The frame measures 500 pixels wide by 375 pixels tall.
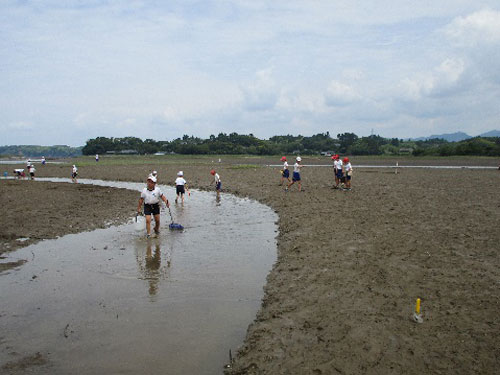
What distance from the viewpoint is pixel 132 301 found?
748cm

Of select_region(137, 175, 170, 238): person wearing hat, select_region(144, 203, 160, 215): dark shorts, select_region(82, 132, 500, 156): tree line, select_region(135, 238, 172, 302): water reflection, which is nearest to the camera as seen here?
select_region(135, 238, 172, 302): water reflection

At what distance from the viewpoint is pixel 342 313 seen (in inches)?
251

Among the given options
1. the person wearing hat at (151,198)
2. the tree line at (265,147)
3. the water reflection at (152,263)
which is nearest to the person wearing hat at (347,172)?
the person wearing hat at (151,198)

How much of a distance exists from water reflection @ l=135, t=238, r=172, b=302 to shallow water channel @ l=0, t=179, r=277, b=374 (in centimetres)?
3

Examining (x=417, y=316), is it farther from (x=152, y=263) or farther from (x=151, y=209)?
(x=151, y=209)

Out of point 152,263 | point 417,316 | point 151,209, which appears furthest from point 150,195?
point 417,316

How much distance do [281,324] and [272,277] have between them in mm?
2473

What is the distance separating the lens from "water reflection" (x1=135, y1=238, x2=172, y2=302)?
8.45m

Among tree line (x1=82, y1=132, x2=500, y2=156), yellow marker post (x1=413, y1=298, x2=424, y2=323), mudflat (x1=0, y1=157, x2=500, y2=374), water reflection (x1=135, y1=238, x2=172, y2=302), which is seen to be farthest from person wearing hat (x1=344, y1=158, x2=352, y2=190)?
tree line (x1=82, y1=132, x2=500, y2=156)

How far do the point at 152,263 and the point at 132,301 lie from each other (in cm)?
246

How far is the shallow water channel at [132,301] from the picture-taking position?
5.51 metres

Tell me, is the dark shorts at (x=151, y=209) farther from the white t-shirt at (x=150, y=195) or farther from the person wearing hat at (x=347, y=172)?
the person wearing hat at (x=347, y=172)

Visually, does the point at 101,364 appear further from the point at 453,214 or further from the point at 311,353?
the point at 453,214

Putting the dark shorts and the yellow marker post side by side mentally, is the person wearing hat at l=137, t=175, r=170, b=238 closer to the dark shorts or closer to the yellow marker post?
the dark shorts
